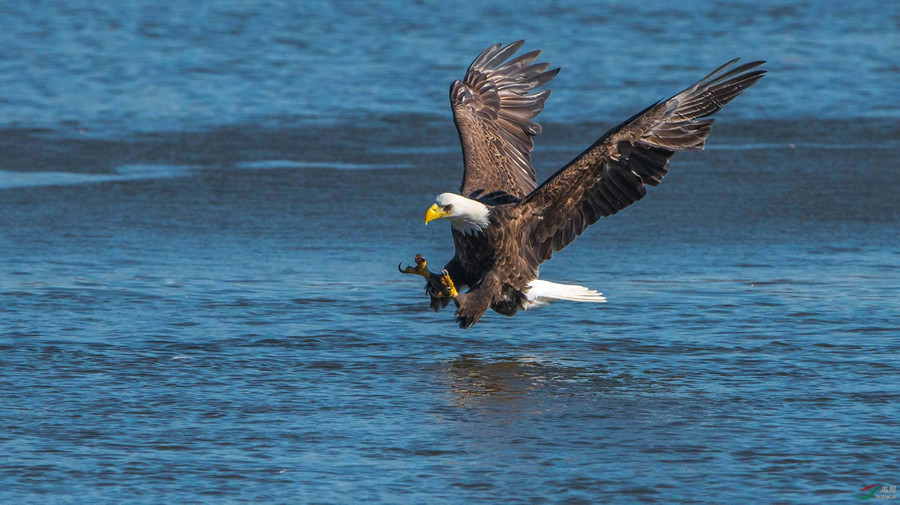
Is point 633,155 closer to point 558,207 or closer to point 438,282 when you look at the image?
point 558,207

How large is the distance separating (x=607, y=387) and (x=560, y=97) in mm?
→ 7901

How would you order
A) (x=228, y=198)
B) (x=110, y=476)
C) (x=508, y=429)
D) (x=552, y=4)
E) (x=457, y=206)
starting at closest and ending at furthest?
1. (x=110, y=476)
2. (x=508, y=429)
3. (x=457, y=206)
4. (x=228, y=198)
5. (x=552, y=4)

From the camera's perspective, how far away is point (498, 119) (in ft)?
26.5

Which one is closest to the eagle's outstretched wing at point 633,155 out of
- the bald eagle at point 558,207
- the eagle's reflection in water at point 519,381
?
the bald eagle at point 558,207

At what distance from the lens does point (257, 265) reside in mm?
7762

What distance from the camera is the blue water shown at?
4613mm

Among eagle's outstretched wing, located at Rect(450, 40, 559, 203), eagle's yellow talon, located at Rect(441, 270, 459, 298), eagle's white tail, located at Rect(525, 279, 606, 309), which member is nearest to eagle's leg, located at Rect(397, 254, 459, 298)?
eagle's yellow talon, located at Rect(441, 270, 459, 298)

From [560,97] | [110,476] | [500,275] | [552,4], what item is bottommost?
[110,476]

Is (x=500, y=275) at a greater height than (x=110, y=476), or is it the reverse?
(x=500, y=275)

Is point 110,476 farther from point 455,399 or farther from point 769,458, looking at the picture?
point 769,458

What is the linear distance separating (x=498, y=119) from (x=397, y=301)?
1530mm

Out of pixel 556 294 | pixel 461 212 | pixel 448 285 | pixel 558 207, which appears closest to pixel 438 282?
pixel 448 285

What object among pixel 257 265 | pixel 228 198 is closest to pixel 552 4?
pixel 228 198

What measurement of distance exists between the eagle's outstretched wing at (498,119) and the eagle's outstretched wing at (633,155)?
1.80 ft
